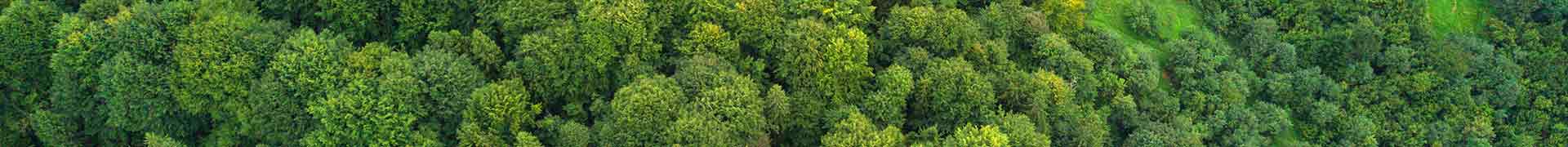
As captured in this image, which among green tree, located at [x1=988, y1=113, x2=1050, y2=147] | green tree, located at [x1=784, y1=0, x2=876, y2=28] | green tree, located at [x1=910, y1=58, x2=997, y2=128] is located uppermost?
green tree, located at [x1=784, y1=0, x2=876, y2=28]

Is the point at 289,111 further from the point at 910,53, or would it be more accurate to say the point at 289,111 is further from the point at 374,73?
the point at 910,53

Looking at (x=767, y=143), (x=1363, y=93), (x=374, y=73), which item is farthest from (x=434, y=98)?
(x=1363, y=93)

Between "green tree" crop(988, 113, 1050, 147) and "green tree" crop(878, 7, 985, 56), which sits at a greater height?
"green tree" crop(878, 7, 985, 56)

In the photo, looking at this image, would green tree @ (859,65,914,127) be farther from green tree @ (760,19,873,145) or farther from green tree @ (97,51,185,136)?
green tree @ (97,51,185,136)

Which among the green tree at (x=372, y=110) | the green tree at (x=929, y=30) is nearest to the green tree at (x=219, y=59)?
the green tree at (x=372, y=110)

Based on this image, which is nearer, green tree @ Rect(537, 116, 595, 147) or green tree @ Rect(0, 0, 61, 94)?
green tree @ Rect(537, 116, 595, 147)

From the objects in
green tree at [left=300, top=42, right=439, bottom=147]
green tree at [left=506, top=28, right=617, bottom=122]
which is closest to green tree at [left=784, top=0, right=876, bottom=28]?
green tree at [left=506, top=28, right=617, bottom=122]

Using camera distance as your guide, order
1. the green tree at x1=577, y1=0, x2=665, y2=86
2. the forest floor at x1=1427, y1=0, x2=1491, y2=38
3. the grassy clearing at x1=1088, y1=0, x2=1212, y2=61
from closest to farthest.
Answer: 1. the green tree at x1=577, y1=0, x2=665, y2=86
2. the grassy clearing at x1=1088, y1=0, x2=1212, y2=61
3. the forest floor at x1=1427, y1=0, x2=1491, y2=38

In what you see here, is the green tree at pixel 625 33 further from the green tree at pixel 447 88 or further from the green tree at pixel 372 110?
the green tree at pixel 372 110
